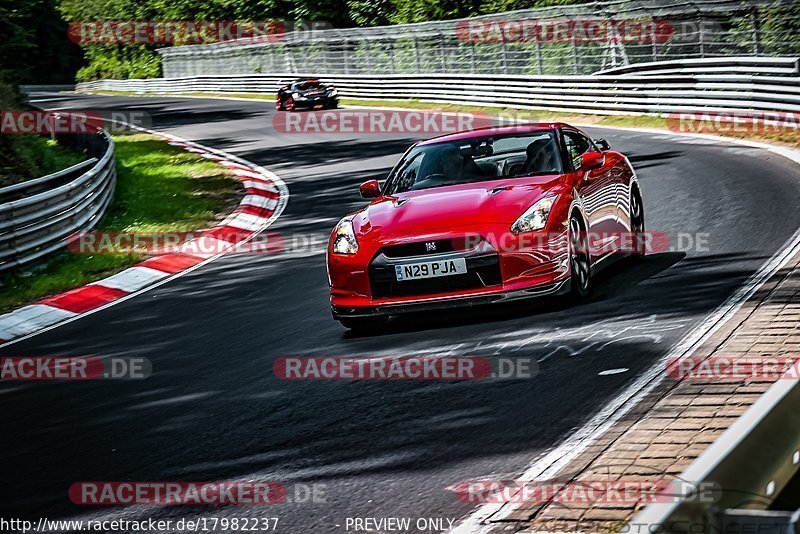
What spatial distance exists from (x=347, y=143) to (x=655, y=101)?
6.96 meters

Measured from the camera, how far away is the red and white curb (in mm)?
11492

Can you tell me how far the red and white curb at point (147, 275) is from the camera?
11492 millimetres

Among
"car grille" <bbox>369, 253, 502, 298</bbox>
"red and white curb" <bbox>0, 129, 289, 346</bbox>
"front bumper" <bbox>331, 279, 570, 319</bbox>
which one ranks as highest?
"car grille" <bbox>369, 253, 502, 298</bbox>

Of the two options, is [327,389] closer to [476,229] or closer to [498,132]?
[476,229]

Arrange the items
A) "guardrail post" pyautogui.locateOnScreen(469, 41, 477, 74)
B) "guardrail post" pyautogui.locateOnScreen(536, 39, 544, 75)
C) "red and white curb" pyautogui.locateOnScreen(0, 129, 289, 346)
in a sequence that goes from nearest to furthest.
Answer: "red and white curb" pyautogui.locateOnScreen(0, 129, 289, 346), "guardrail post" pyautogui.locateOnScreen(536, 39, 544, 75), "guardrail post" pyautogui.locateOnScreen(469, 41, 477, 74)

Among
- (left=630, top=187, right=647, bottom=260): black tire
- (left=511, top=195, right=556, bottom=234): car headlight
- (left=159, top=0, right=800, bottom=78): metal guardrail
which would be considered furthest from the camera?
(left=159, top=0, right=800, bottom=78): metal guardrail

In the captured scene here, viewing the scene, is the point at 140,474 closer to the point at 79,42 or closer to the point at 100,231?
the point at 100,231

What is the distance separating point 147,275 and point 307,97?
2406cm

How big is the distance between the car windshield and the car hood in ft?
0.73

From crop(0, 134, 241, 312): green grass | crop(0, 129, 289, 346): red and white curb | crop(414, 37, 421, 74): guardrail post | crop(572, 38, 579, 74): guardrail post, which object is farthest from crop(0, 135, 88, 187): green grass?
crop(414, 37, 421, 74): guardrail post

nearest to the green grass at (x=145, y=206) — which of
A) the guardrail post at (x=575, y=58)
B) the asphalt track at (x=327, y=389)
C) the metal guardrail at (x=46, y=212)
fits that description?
the metal guardrail at (x=46, y=212)

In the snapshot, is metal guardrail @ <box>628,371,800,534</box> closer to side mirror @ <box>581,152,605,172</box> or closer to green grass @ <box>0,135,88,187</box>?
side mirror @ <box>581,152,605,172</box>

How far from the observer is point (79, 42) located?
9144cm

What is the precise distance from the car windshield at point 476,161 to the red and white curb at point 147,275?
4.15 metres
